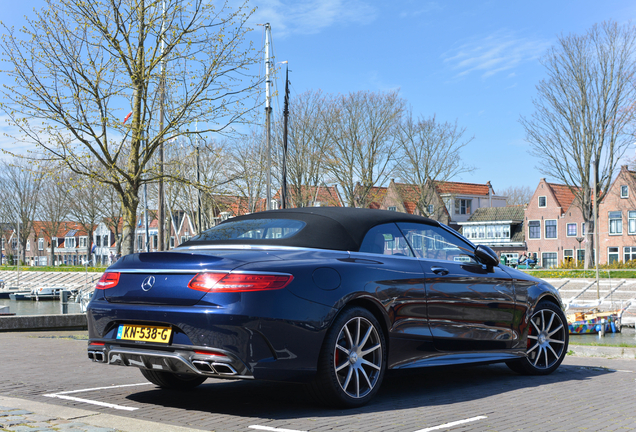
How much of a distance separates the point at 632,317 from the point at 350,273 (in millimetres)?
23423

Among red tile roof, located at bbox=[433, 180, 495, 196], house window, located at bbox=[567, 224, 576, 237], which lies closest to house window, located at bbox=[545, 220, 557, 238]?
house window, located at bbox=[567, 224, 576, 237]

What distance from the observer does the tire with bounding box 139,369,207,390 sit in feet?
18.8

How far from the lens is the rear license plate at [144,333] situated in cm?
458

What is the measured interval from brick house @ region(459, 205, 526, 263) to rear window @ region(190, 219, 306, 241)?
7131cm

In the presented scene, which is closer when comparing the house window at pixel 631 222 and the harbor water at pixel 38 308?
the harbor water at pixel 38 308

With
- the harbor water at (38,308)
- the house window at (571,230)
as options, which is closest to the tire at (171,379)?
the harbor water at (38,308)

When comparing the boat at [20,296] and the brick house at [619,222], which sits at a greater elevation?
the brick house at [619,222]

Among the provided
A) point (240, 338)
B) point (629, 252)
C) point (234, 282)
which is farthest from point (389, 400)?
point (629, 252)

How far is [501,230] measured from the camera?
77562 millimetres

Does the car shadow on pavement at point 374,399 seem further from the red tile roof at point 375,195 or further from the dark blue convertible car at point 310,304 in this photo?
the red tile roof at point 375,195

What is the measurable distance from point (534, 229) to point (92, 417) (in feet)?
233

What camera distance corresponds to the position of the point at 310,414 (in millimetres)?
4734

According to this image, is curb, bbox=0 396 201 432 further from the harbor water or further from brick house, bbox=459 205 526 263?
brick house, bbox=459 205 526 263

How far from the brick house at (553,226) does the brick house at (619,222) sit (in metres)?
5.22
